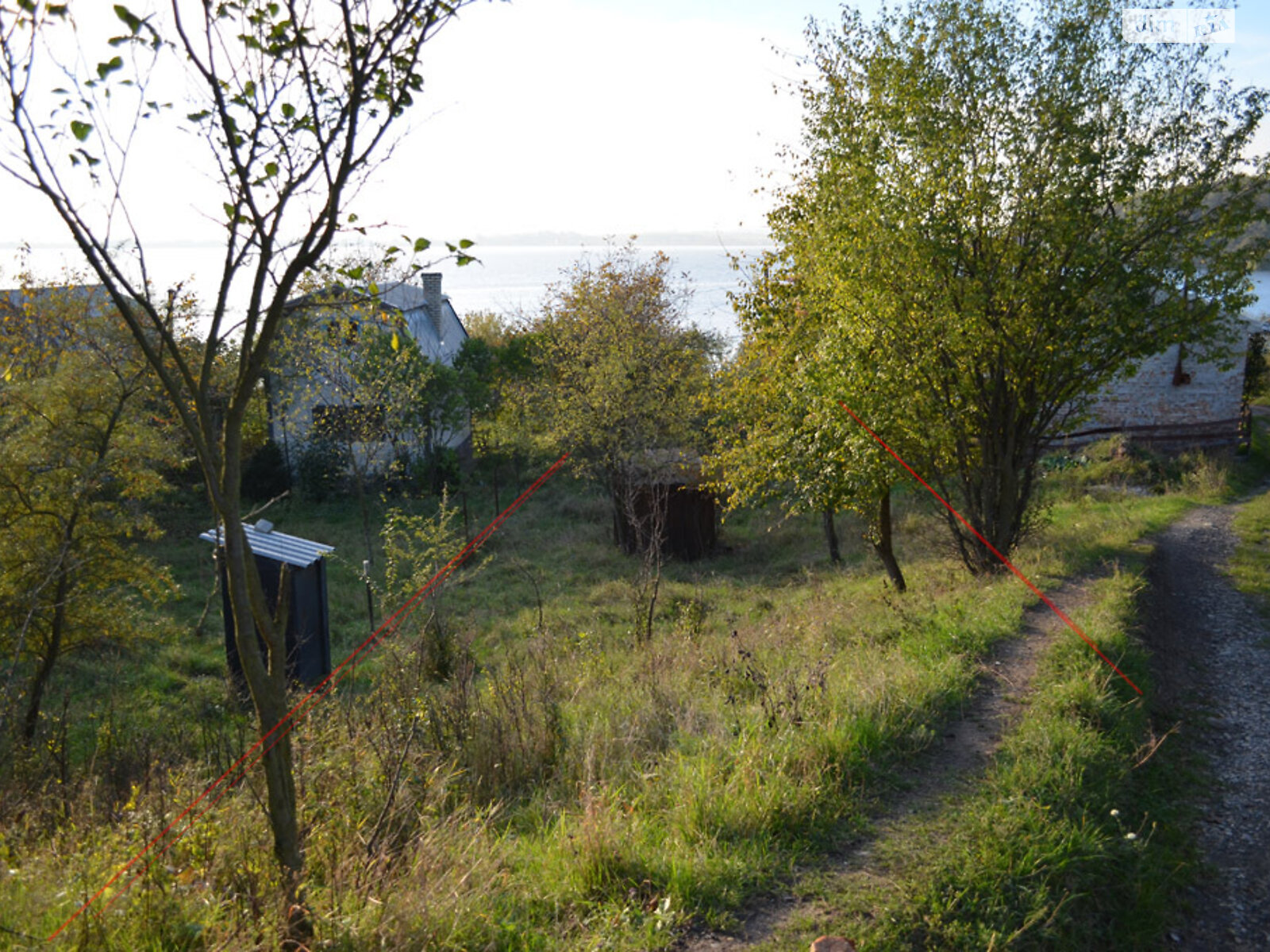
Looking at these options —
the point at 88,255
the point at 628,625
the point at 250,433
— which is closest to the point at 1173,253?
the point at 628,625

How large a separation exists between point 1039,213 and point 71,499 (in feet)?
36.0

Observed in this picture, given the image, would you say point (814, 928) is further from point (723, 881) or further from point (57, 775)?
point (57, 775)

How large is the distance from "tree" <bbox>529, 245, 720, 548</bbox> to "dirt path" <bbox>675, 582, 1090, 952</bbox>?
12565 millimetres

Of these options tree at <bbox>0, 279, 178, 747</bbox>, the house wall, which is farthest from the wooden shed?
tree at <bbox>0, 279, 178, 747</bbox>

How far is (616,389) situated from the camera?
20.8m

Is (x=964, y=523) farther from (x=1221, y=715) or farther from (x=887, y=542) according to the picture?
(x=1221, y=715)

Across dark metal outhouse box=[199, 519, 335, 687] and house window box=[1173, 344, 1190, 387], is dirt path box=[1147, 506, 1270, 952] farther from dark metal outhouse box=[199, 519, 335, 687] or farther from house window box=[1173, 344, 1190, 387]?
house window box=[1173, 344, 1190, 387]

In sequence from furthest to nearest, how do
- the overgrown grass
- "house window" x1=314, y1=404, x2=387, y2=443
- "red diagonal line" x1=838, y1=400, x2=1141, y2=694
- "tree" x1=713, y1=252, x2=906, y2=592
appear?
1. "house window" x1=314, y1=404, x2=387, y2=443
2. "tree" x1=713, y1=252, x2=906, y2=592
3. "red diagonal line" x1=838, y1=400, x2=1141, y2=694
4. the overgrown grass

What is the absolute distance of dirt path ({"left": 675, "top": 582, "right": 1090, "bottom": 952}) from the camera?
11.7 feet

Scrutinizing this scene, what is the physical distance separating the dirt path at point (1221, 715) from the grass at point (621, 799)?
0.31 m

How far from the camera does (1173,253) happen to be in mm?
9797

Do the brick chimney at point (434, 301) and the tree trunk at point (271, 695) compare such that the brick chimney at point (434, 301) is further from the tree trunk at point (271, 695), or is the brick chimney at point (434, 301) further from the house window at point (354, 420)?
the tree trunk at point (271, 695)

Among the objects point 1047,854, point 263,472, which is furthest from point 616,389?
point 1047,854

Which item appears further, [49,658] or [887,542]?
[887,542]
